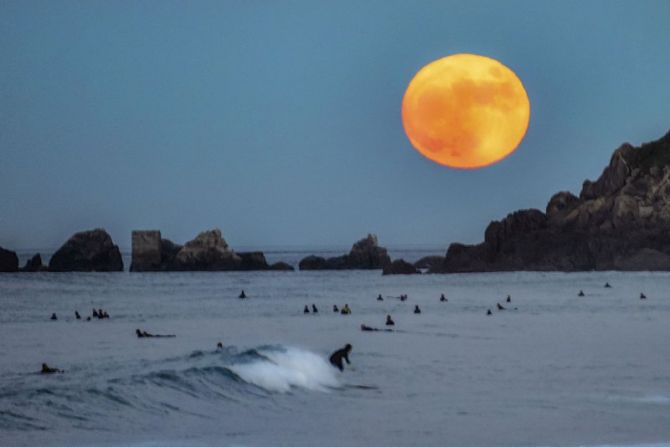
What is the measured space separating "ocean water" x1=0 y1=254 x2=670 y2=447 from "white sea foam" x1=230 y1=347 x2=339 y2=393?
7 cm

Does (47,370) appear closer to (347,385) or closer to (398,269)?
(347,385)

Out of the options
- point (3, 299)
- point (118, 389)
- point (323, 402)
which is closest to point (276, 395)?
point (323, 402)

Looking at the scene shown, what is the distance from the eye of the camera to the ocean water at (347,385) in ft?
70.7

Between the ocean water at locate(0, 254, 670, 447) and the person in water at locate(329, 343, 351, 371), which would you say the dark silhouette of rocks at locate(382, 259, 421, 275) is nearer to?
the ocean water at locate(0, 254, 670, 447)

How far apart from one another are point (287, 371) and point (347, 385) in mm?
2687

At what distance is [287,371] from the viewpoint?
31875mm

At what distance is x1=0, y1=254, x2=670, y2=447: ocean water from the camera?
21.6 meters

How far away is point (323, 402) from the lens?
1053 inches

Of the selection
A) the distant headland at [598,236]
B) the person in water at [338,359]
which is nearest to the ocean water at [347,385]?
the person in water at [338,359]

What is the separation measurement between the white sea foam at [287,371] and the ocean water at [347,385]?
0.07 metres

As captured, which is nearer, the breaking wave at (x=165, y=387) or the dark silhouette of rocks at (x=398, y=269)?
the breaking wave at (x=165, y=387)

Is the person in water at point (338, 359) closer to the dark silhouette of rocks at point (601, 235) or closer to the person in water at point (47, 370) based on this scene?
the person in water at point (47, 370)

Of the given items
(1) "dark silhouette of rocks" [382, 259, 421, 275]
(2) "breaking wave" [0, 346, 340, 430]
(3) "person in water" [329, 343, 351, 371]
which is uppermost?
(1) "dark silhouette of rocks" [382, 259, 421, 275]

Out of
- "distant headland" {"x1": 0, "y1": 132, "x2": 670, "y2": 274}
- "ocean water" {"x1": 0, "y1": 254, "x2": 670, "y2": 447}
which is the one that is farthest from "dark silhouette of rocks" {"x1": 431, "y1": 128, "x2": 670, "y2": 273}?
"ocean water" {"x1": 0, "y1": 254, "x2": 670, "y2": 447}
